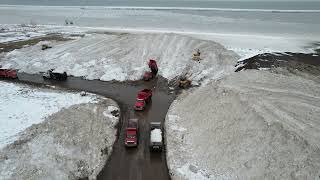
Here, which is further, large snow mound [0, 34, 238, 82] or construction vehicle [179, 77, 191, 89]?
large snow mound [0, 34, 238, 82]

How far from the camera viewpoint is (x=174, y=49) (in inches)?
2132

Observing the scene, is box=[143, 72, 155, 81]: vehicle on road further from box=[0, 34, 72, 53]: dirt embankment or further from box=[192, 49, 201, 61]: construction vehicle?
box=[0, 34, 72, 53]: dirt embankment

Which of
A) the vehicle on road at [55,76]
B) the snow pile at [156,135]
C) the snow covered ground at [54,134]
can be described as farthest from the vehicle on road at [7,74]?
the snow pile at [156,135]

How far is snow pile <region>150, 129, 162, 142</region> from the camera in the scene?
25.5 metres

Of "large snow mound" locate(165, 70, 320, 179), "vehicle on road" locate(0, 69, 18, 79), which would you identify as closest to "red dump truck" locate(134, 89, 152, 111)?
"large snow mound" locate(165, 70, 320, 179)

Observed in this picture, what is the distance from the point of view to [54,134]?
26281 mm

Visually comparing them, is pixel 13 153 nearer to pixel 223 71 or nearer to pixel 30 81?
pixel 30 81

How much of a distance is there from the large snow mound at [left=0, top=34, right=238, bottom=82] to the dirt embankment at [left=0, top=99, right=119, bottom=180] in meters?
14.6

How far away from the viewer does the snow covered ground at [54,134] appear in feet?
73.7

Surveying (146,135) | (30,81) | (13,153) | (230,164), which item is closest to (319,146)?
(230,164)

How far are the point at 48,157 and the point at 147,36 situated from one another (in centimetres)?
4367

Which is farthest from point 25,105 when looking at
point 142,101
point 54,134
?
point 142,101

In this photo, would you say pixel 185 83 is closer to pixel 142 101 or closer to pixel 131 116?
pixel 142 101

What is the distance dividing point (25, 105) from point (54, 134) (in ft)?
31.9
